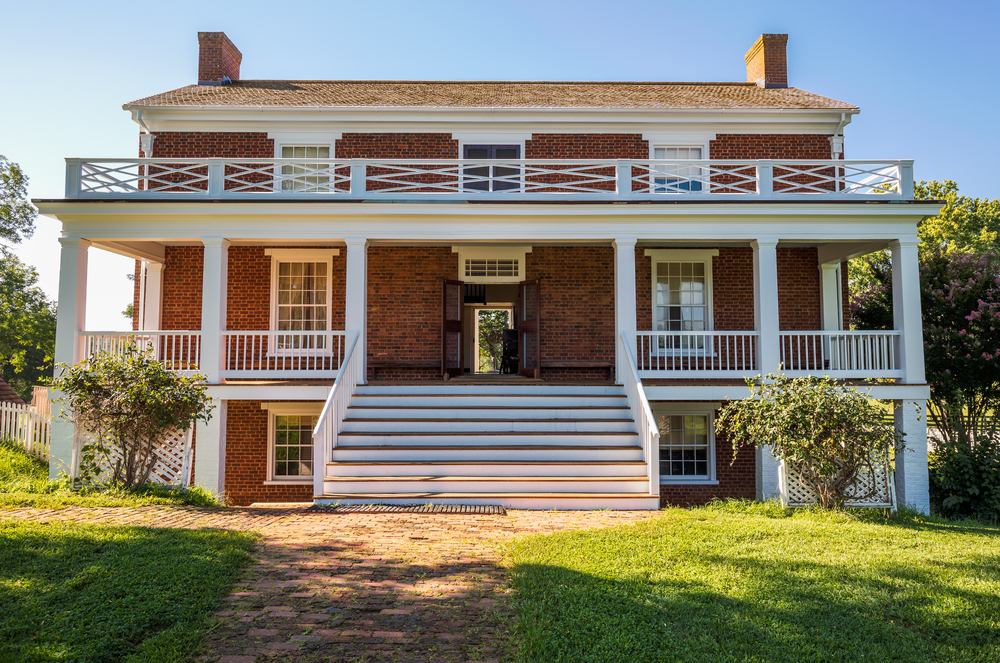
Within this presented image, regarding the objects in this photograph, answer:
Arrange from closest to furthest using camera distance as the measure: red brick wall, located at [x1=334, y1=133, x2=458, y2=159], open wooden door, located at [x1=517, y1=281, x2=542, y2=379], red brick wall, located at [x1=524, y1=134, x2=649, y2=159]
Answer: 1. open wooden door, located at [x1=517, y1=281, x2=542, y2=379]
2. red brick wall, located at [x1=334, y1=133, x2=458, y2=159]
3. red brick wall, located at [x1=524, y1=134, x2=649, y2=159]

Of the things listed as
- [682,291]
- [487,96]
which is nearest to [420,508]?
[682,291]

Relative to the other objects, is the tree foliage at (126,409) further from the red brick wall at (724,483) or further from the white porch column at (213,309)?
the red brick wall at (724,483)

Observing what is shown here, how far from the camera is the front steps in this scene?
9180 mm

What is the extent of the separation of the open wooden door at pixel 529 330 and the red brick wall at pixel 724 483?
12.5 feet

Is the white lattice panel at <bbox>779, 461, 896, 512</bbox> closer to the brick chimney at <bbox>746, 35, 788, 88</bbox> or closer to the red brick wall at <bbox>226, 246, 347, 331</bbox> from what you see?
the red brick wall at <bbox>226, 246, 347, 331</bbox>

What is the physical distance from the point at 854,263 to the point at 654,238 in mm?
28629

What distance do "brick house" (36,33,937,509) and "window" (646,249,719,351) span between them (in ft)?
0.17

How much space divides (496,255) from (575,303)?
212 centimetres

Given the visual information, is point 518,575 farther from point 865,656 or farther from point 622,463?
point 622,463

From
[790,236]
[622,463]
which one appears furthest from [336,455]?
[790,236]

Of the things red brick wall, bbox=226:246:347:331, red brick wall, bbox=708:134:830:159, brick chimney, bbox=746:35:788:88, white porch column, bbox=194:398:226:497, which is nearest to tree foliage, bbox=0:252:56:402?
red brick wall, bbox=226:246:347:331

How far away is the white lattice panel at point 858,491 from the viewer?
30.8ft

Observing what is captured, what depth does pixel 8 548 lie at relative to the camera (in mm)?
5965

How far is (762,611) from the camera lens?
4898 millimetres
